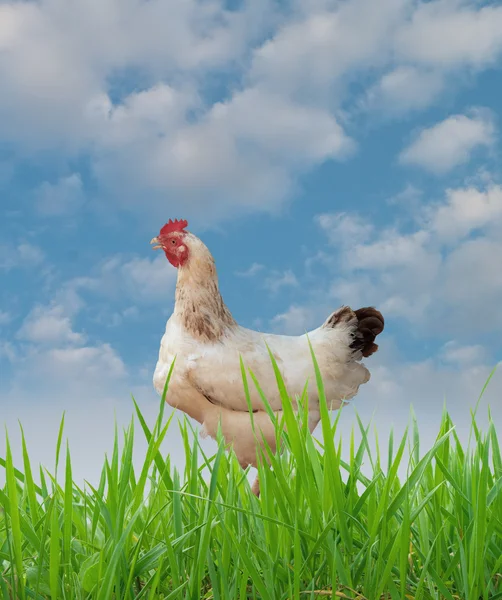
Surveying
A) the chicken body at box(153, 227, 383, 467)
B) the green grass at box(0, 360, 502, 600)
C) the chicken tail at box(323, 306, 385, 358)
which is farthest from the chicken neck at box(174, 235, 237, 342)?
the green grass at box(0, 360, 502, 600)

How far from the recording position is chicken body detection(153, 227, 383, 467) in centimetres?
453

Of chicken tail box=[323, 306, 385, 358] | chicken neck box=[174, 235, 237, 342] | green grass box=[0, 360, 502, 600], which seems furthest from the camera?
chicken tail box=[323, 306, 385, 358]

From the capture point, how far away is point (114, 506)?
1.64 m

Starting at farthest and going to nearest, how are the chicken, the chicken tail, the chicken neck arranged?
the chicken tail < the chicken neck < the chicken

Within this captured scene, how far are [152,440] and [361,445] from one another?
675mm

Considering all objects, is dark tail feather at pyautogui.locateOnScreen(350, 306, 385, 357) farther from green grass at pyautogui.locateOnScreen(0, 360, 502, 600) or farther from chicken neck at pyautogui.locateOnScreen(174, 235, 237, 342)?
green grass at pyautogui.locateOnScreen(0, 360, 502, 600)

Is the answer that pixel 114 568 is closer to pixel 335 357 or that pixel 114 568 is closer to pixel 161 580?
pixel 161 580

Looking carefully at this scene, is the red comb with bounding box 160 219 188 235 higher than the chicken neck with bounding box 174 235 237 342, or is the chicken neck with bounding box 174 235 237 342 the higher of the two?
the red comb with bounding box 160 219 188 235

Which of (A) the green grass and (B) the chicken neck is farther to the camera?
(B) the chicken neck

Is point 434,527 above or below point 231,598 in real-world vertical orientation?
above

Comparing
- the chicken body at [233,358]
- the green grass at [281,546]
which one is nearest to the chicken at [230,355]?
the chicken body at [233,358]

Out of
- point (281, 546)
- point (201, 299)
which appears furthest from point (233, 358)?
point (281, 546)

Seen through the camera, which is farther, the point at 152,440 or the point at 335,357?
the point at 335,357

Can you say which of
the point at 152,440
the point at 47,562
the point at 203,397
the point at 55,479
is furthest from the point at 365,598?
the point at 203,397
